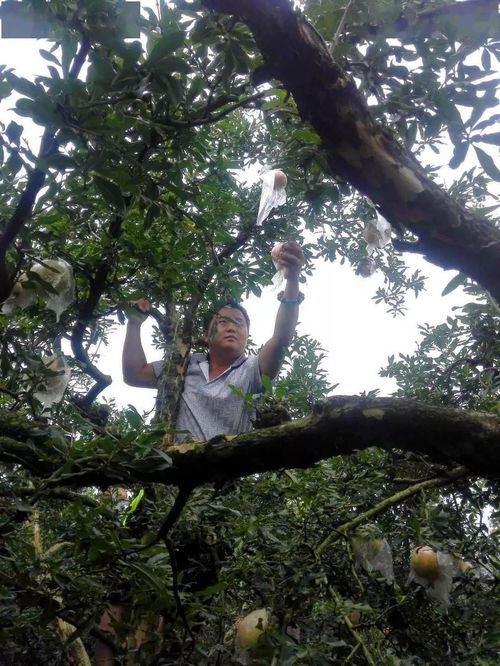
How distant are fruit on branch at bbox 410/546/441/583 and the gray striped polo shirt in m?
0.90

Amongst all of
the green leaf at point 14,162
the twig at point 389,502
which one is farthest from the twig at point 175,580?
the green leaf at point 14,162

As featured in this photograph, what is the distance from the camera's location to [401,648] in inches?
59.7

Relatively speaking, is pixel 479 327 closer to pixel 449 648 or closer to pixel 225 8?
pixel 449 648

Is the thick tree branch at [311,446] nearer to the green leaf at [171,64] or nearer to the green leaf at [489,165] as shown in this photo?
the green leaf at [489,165]

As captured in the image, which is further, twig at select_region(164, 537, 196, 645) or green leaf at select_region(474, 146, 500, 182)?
green leaf at select_region(474, 146, 500, 182)

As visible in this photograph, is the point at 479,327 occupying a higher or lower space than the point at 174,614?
higher

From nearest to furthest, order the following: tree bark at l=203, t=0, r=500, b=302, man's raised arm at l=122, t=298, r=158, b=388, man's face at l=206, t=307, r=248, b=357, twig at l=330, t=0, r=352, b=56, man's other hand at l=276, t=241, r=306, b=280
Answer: tree bark at l=203, t=0, r=500, b=302
twig at l=330, t=0, r=352, b=56
man's other hand at l=276, t=241, r=306, b=280
man's raised arm at l=122, t=298, r=158, b=388
man's face at l=206, t=307, r=248, b=357

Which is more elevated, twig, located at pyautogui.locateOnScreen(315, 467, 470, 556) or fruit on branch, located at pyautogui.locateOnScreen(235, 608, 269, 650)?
twig, located at pyautogui.locateOnScreen(315, 467, 470, 556)

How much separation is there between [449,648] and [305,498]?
0.56 metres

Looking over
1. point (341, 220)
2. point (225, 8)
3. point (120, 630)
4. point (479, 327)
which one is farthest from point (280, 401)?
point (341, 220)

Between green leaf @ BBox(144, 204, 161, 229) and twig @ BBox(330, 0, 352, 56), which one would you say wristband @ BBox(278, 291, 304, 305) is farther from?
twig @ BBox(330, 0, 352, 56)

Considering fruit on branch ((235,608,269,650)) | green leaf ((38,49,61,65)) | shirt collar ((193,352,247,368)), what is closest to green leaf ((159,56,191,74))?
green leaf ((38,49,61,65))

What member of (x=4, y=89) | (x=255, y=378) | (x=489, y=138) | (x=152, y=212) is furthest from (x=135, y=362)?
(x=489, y=138)

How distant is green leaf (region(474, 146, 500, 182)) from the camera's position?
150 centimetres
